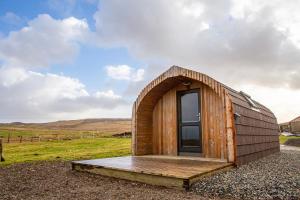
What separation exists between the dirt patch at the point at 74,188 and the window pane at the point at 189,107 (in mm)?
3570

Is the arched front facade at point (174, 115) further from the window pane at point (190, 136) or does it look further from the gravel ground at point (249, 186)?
the gravel ground at point (249, 186)

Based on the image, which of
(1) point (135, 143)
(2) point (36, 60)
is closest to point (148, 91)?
(1) point (135, 143)

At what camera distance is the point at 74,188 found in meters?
4.79

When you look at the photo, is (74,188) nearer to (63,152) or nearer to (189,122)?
(189,122)

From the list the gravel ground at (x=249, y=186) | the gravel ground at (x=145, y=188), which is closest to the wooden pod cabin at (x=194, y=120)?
the gravel ground at (x=249, y=186)

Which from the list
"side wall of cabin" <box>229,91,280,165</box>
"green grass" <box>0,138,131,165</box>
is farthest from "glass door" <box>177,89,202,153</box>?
"green grass" <box>0,138,131,165</box>

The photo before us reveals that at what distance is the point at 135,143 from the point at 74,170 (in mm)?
2414

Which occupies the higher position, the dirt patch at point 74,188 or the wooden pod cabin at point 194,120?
the wooden pod cabin at point 194,120

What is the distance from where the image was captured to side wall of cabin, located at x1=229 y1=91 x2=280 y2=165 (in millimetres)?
6656

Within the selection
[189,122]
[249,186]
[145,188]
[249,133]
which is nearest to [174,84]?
[189,122]

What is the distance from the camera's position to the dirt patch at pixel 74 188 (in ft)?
13.6

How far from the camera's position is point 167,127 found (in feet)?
28.5

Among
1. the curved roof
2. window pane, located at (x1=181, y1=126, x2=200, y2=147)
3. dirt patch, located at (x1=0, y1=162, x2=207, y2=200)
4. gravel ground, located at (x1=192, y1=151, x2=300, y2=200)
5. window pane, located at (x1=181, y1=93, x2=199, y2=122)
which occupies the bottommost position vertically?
dirt patch, located at (x1=0, y1=162, x2=207, y2=200)

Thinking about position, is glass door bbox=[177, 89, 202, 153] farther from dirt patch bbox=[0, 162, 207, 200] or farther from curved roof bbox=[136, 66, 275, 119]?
dirt patch bbox=[0, 162, 207, 200]
